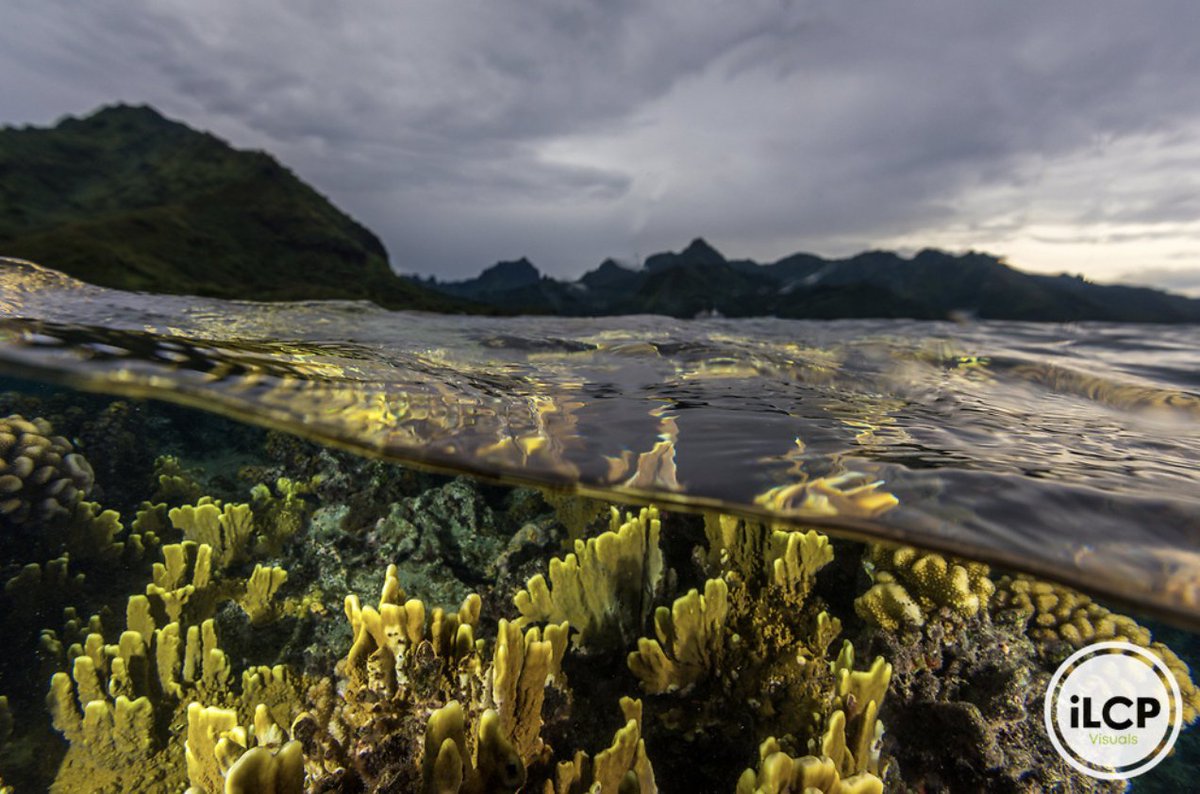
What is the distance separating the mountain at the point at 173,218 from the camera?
1967 centimetres

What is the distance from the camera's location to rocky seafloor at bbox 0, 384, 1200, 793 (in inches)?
117

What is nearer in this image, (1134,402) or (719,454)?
(719,454)

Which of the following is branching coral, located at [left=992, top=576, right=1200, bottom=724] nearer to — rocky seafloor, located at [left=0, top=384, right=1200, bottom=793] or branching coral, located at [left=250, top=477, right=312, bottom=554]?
→ rocky seafloor, located at [left=0, top=384, right=1200, bottom=793]

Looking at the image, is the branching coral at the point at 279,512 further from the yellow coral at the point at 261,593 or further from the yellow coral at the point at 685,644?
the yellow coral at the point at 685,644

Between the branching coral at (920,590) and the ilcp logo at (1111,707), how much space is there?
41.3 inches

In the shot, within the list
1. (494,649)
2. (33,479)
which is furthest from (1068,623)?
(33,479)

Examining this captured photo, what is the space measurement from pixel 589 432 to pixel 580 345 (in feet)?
13.1

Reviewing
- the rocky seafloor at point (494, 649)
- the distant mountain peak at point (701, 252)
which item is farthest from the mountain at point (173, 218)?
the distant mountain peak at point (701, 252)

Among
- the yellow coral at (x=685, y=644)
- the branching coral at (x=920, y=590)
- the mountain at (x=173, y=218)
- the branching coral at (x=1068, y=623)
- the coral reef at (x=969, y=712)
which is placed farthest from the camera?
the mountain at (x=173, y=218)

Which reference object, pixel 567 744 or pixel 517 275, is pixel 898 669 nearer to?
pixel 567 744

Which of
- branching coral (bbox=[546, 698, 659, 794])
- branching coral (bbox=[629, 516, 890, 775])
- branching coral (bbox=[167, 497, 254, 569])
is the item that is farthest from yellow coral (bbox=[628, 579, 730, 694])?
branching coral (bbox=[167, 497, 254, 569])

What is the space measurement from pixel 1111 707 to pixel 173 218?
1618 inches

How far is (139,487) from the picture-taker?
8.02 meters

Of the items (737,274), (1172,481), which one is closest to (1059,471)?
(1172,481)
